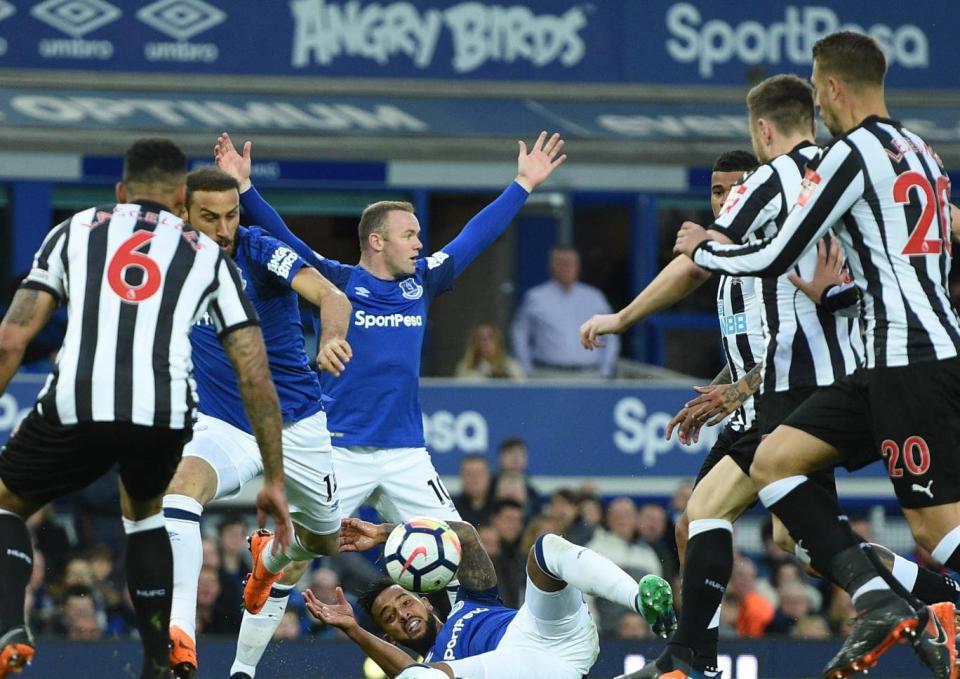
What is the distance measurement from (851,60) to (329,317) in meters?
2.34

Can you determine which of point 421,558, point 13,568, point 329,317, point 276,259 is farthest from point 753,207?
point 13,568

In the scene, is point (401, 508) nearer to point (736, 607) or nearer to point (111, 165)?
point (736, 607)

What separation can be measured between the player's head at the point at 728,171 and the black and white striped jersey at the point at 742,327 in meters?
0.40

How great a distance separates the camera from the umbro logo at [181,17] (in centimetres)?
1595

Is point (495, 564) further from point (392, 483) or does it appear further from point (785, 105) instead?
point (785, 105)

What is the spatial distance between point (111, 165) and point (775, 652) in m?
7.45

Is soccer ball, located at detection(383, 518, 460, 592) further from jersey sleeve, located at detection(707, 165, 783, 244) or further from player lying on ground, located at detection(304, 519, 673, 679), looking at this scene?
jersey sleeve, located at detection(707, 165, 783, 244)

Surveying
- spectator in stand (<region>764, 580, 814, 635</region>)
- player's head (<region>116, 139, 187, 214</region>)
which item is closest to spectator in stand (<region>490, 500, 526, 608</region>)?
spectator in stand (<region>764, 580, 814, 635</region>)

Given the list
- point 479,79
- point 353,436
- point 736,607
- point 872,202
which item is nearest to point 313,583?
point 736,607

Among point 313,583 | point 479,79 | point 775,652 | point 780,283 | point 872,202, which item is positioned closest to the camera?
point 872,202

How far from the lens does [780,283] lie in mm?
7582

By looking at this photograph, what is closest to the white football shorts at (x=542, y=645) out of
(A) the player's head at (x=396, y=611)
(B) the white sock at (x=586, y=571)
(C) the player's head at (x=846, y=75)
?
(B) the white sock at (x=586, y=571)

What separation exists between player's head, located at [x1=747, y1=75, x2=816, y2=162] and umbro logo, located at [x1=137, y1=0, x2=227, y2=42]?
31.4ft

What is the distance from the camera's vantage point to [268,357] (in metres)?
8.46
